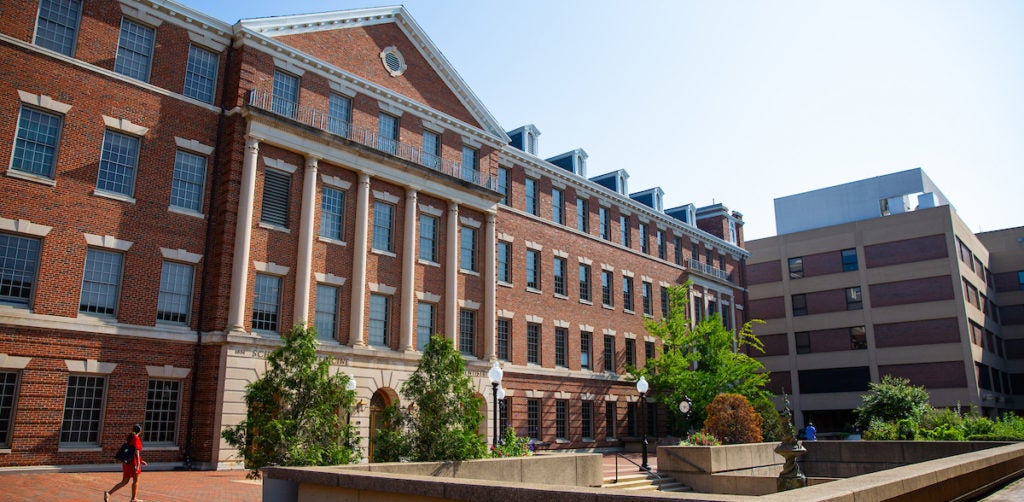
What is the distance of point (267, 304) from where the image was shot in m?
25.3

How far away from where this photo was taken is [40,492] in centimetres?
1582

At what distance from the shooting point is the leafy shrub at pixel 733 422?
1164 inches

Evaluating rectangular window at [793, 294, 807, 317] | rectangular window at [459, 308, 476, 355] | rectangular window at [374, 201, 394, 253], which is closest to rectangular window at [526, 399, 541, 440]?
rectangular window at [459, 308, 476, 355]

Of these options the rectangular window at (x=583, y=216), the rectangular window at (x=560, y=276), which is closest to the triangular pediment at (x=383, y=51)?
the rectangular window at (x=560, y=276)

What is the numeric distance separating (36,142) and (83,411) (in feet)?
25.8

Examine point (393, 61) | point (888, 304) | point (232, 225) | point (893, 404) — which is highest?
point (393, 61)

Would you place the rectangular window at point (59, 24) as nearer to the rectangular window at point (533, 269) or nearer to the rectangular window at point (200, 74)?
the rectangular window at point (200, 74)

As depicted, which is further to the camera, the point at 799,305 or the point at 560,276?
the point at 799,305

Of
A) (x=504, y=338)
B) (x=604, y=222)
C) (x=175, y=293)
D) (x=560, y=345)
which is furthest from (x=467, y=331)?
(x=604, y=222)

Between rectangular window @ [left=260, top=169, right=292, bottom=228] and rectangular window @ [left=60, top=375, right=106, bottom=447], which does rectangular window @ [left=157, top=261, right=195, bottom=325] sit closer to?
rectangular window @ [left=60, top=375, right=106, bottom=447]

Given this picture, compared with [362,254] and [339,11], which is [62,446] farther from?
[339,11]

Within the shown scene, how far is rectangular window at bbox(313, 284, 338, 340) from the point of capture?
2664cm

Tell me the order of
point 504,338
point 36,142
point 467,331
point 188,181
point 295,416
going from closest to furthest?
point 295,416, point 36,142, point 188,181, point 467,331, point 504,338

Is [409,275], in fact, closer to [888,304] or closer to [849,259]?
[888,304]
